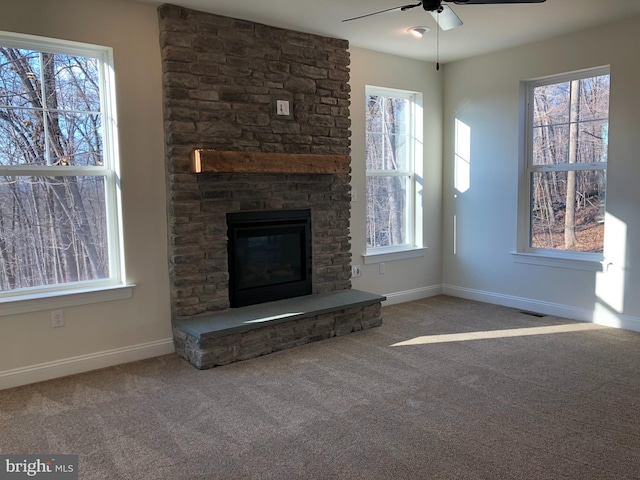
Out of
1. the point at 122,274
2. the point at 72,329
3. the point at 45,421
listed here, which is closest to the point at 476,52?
the point at 122,274

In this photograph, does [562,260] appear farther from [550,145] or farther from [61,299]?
[61,299]

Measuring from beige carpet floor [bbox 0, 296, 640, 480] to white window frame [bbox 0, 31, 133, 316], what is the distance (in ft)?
1.79

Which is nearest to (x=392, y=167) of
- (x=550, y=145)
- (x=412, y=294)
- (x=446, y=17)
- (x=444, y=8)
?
(x=412, y=294)

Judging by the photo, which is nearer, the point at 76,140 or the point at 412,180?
the point at 76,140

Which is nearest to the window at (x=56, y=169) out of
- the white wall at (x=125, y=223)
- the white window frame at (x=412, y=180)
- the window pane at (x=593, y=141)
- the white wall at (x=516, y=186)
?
the white wall at (x=125, y=223)

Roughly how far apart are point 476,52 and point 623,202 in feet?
6.77

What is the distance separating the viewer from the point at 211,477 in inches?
88.4

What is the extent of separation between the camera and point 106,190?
3701mm

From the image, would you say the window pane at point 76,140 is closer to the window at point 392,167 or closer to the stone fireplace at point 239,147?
the stone fireplace at point 239,147

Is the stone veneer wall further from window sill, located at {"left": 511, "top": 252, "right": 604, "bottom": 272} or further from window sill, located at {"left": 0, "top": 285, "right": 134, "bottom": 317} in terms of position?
window sill, located at {"left": 511, "top": 252, "right": 604, "bottom": 272}

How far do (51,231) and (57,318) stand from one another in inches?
23.8

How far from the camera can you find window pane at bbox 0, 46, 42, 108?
3.30m

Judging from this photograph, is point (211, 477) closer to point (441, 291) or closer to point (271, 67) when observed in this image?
point (271, 67)

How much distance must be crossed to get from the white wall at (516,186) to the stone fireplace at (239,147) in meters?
1.57
